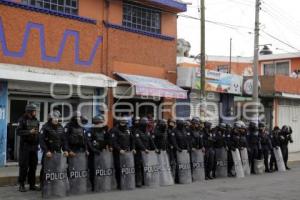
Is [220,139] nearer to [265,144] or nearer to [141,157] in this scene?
[265,144]

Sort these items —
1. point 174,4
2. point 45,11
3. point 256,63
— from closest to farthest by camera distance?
point 45,11
point 174,4
point 256,63

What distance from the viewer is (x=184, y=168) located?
46.5 feet

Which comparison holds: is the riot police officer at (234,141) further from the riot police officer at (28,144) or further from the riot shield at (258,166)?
the riot police officer at (28,144)

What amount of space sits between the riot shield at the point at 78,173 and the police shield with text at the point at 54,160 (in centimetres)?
23

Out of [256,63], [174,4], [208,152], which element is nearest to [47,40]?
[208,152]

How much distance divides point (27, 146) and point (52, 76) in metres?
4.19

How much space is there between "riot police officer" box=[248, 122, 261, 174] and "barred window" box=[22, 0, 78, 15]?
7.05 m

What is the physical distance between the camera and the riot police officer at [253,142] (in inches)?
688

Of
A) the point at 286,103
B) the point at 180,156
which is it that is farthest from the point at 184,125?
the point at 286,103

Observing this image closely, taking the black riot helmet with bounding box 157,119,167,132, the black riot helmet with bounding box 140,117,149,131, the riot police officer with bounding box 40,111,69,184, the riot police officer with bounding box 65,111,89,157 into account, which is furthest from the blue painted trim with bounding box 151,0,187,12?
the riot police officer with bounding box 40,111,69,184

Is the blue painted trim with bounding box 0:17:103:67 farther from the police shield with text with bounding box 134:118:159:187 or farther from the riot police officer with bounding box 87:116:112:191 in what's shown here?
the police shield with text with bounding box 134:118:159:187

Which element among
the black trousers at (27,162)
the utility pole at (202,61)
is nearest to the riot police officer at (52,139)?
the black trousers at (27,162)

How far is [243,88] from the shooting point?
81.7 ft

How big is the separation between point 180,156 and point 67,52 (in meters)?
5.52
